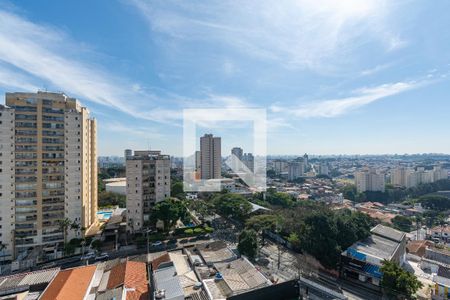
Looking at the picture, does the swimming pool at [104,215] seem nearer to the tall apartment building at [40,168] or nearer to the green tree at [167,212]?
the tall apartment building at [40,168]

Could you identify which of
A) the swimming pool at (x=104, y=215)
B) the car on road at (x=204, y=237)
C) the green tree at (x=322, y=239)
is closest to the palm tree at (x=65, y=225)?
the swimming pool at (x=104, y=215)

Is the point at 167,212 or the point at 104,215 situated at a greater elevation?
the point at 167,212

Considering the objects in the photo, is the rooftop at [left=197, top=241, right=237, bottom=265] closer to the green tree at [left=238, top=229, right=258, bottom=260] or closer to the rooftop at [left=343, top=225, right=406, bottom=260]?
the green tree at [left=238, top=229, right=258, bottom=260]

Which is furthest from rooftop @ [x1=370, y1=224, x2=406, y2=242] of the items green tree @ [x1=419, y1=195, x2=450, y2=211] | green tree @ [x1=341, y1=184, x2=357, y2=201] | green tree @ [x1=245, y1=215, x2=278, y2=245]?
green tree @ [x1=341, y1=184, x2=357, y2=201]

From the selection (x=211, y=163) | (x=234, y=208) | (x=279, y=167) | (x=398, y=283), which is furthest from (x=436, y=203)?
(x=279, y=167)

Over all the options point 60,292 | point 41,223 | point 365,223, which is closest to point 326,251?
point 365,223

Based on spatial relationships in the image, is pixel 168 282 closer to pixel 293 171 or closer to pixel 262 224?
pixel 262 224
